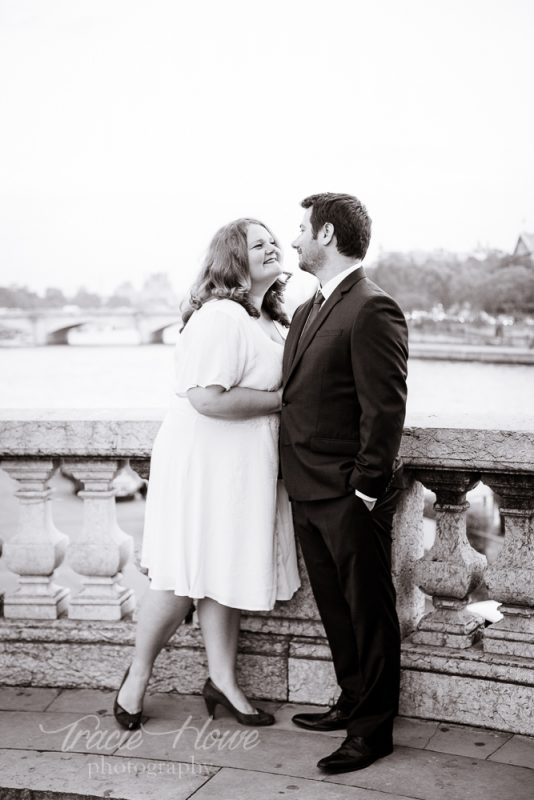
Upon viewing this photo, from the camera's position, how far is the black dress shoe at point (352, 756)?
2.68m

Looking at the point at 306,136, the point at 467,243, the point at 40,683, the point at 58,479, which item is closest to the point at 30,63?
the point at 306,136

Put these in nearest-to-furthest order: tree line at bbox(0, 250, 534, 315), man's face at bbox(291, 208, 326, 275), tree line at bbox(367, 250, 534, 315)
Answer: man's face at bbox(291, 208, 326, 275) → tree line at bbox(367, 250, 534, 315) → tree line at bbox(0, 250, 534, 315)

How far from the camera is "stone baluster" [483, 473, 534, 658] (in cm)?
289

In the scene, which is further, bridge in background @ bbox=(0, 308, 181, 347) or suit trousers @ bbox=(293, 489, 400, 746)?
bridge in background @ bbox=(0, 308, 181, 347)

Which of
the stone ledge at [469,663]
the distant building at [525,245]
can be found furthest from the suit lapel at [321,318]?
the distant building at [525,245]

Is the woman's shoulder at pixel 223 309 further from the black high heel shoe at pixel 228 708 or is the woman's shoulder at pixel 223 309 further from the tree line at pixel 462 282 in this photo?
the tree line at pixel 462 282

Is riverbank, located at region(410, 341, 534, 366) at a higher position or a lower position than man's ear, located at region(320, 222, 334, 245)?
lower

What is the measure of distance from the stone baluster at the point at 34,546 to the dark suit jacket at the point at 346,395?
3.17 ft

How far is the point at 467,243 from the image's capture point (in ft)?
136

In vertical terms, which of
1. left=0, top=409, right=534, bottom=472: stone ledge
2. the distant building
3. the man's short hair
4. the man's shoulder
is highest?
the distant building

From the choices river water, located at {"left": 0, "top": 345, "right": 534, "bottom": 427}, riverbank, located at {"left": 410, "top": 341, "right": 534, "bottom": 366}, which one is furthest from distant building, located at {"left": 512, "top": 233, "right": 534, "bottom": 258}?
river water, located at {"left": 0, "top": 345, "right": 534, "bottom": 427}

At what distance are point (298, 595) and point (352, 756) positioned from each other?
599 mm

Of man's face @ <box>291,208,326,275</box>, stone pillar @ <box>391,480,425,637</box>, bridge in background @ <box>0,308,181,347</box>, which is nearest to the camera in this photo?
man's face @ <box>291,208,326,275</box>

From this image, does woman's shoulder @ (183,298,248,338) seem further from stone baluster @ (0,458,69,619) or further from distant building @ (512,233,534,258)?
distant building @ (512,233,534,258)
